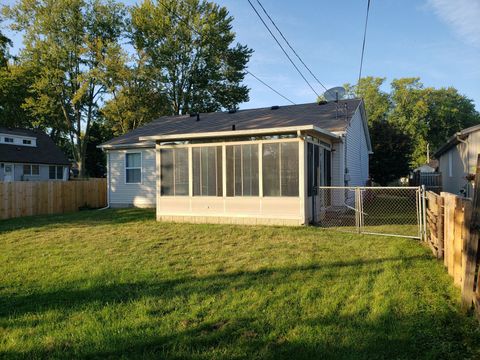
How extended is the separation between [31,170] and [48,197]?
16.1m

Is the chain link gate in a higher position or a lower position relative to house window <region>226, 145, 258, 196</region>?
lower

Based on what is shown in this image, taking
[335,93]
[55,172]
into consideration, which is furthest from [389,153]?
[55,172]

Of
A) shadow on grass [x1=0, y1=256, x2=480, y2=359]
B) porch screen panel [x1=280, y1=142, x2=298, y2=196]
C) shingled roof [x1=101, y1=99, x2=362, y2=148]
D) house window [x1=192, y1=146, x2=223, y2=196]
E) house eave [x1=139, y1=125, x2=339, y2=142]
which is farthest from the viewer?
shingled roof [x1=101, y1=99, x2=362, y2=148]

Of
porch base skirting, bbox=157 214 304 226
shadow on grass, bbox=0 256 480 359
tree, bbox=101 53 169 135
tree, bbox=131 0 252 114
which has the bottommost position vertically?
shadow on grass, bbox=0 256 480 359

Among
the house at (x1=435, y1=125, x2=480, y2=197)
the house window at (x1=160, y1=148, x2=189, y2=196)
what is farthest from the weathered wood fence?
the house at (x1=435, y1=125, x2=480, y2=197)

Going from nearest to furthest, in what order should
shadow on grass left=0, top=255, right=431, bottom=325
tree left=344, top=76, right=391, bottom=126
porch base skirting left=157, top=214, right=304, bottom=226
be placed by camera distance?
shadow on grass left=0, top=255, right=431, bottom=325 → porch base skirting left=157, top=214, right=304, bottom=226 → tree left=344, top=76, right=391, bottom=126

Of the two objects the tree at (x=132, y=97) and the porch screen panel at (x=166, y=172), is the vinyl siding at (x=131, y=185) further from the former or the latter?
the tree at (x=132, y=97)

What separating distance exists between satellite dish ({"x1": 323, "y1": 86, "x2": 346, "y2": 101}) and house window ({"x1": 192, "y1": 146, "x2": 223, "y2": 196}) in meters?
8.02

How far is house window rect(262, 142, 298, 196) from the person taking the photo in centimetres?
998

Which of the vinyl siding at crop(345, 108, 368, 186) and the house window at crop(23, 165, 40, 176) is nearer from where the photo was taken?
the vinyl siding at crop(345, 108, 368, 186)

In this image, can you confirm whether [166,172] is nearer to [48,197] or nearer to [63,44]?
[48,197]

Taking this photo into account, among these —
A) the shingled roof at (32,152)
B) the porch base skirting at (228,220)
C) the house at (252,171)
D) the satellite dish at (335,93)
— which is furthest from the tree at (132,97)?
the porch base skirting at (228,220)

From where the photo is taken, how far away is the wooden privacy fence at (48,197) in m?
14.2

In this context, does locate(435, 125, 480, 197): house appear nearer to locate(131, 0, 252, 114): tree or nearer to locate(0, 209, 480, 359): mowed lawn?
locate(0, 209, 480, 359): mowed lawn
